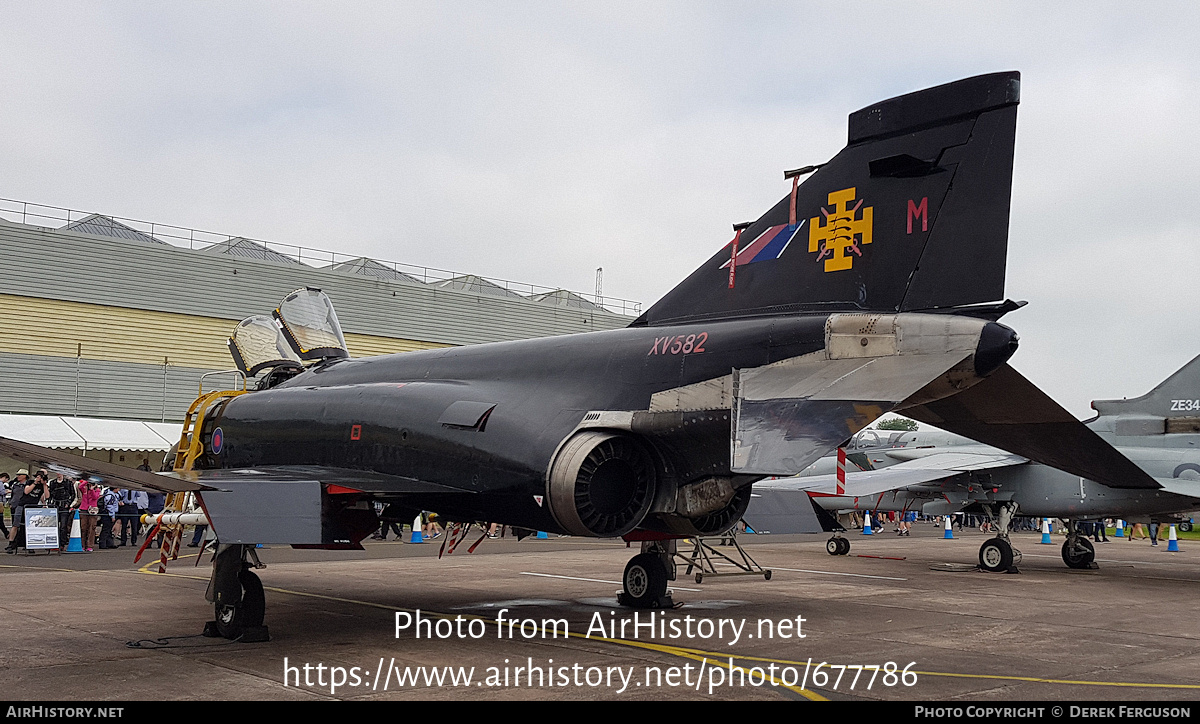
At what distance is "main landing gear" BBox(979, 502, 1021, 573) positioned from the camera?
51.9ft

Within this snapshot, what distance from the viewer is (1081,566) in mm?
16875

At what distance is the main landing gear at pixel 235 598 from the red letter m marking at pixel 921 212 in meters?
5.94

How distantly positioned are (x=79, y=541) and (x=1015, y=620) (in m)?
16.6

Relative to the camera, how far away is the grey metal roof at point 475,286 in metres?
39.1

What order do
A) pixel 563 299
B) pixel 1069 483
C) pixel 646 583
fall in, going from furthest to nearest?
pixel 563 299 < pixel 1069 483 < pixel 646 583

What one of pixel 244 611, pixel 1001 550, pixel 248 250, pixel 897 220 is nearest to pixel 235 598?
pixel 244 611

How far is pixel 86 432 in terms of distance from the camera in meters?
26.1

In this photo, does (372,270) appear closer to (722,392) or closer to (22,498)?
(22,498)

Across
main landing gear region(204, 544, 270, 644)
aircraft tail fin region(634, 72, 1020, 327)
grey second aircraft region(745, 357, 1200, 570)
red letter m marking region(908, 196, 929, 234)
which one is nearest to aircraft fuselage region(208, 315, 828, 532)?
aircraft tail fin region(634, 72, 1020, 327)

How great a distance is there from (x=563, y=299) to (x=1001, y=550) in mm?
27293

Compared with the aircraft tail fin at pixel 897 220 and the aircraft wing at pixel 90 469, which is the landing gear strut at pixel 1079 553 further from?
the aircraft wing at pixel 90 469

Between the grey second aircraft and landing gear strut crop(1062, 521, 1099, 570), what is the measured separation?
0.02m

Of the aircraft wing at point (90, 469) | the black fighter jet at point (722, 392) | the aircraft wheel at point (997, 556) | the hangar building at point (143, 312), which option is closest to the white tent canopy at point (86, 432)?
the hangar building at point (143, 312)

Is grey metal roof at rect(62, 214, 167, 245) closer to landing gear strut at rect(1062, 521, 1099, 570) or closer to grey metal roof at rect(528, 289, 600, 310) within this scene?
grey metal roof at rect(528, 289, 600, 310)
